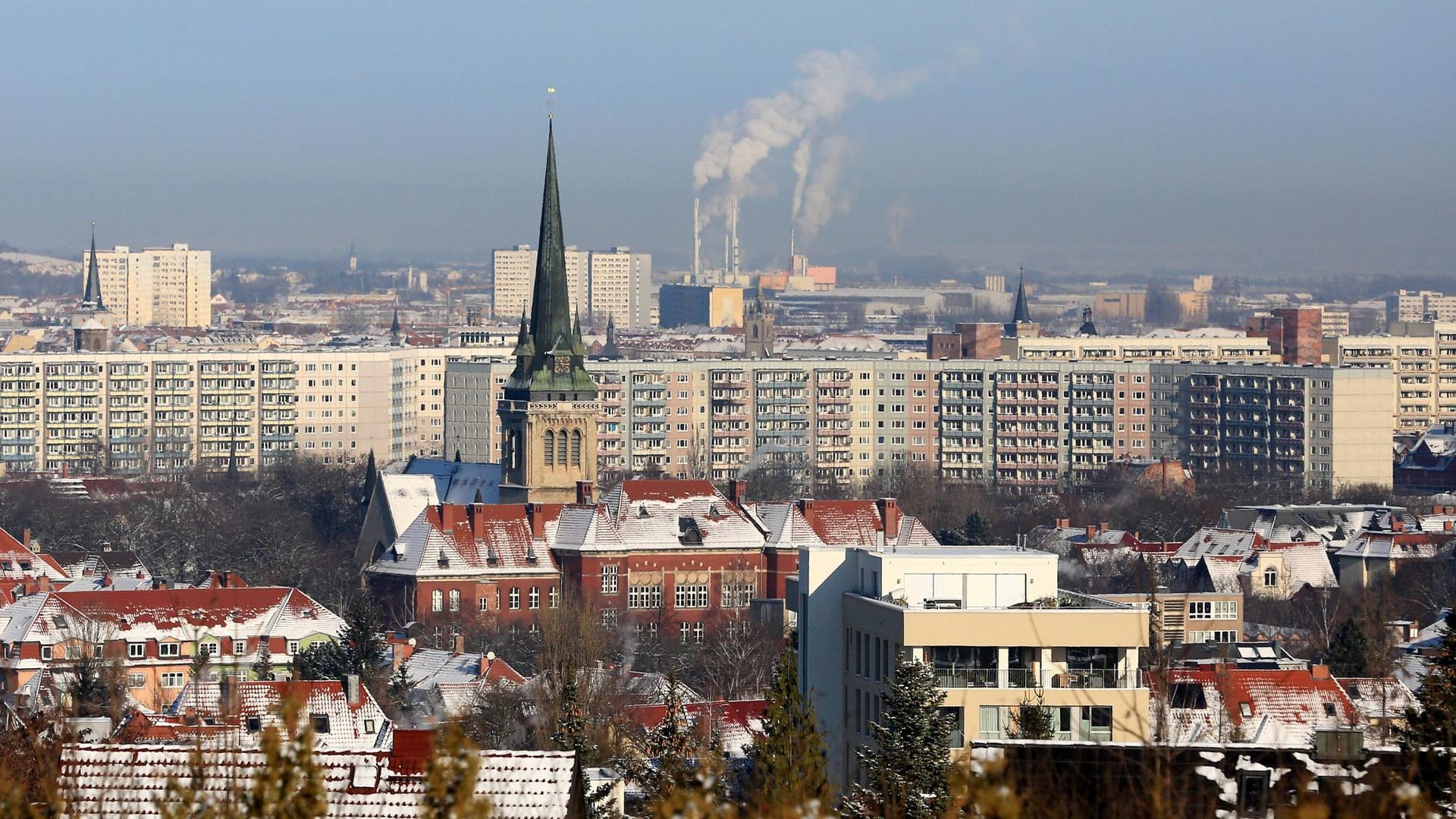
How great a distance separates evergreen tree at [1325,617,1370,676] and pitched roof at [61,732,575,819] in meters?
34.6

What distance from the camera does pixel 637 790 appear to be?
38750 millimetres

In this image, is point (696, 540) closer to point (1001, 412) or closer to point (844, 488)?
point (844, 488)

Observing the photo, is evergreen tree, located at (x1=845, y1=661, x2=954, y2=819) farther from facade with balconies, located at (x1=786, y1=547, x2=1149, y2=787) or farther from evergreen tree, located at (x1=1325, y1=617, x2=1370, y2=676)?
evergreen tree, located at (x1=1325, y1=617, x2=1370, y2=676)

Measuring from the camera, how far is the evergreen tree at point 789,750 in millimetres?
23859

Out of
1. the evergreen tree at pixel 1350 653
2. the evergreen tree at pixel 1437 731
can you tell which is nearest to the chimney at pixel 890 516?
the evergreen tree at pixel 1350 653

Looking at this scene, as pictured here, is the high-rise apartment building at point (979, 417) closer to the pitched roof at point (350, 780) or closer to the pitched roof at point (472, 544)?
the pitched roof at point (472, 544)

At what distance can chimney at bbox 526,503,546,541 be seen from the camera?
284ft

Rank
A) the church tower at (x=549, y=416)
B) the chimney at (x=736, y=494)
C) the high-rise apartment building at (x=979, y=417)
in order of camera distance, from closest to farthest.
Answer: the chimney at (x=736, y=494)
the church tower at (x=549, y=416)
the high-rise apartment building at (x=979, y=417)

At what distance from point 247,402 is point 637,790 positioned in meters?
130

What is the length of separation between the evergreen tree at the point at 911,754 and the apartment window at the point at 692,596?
169 ft

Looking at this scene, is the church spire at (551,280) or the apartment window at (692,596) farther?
the church spire at (551,280)

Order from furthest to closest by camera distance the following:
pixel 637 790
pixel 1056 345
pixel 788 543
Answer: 1. pixel 1056 345
2. pixel 788 543
3. pixel 637 790

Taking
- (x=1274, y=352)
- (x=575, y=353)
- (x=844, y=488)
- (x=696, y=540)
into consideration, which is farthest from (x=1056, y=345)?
(x=696, y=540)

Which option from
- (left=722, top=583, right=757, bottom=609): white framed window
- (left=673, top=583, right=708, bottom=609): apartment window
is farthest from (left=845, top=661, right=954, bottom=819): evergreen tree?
(left=673, top=583, right=708, bottom=609): apartment window
